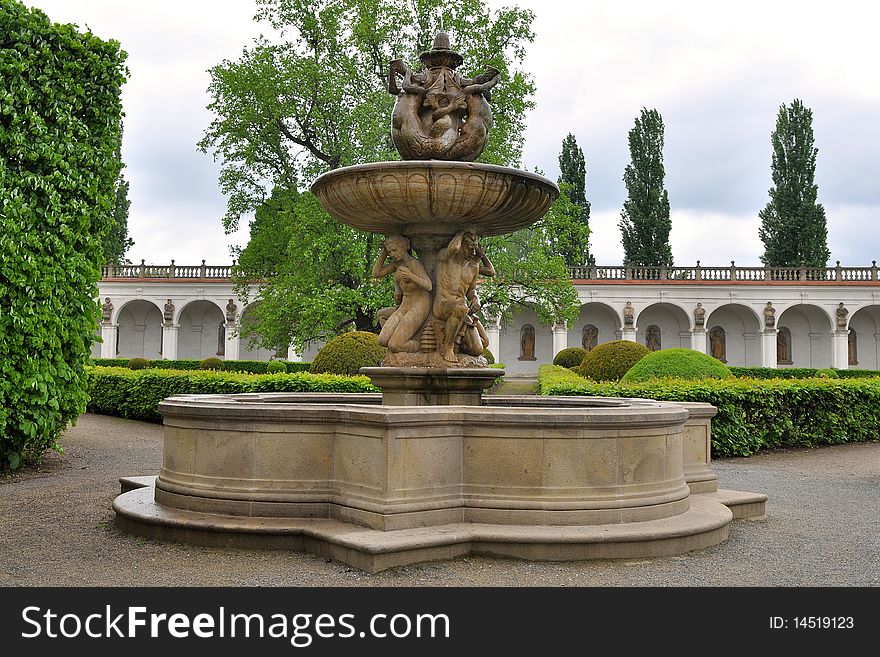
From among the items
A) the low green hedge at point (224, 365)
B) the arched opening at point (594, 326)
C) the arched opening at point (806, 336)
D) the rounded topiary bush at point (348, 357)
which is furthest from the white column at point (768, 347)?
the rounded topiary bush at point (348, 357)

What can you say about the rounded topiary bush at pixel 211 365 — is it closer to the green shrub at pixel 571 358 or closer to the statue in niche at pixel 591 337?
the green shrub at pixel 571 358

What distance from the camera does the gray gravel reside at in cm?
518

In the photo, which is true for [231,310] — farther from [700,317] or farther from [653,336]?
[700,317]

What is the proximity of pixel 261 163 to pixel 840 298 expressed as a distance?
96.9ft

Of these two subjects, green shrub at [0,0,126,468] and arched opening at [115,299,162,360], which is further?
arched opening at [115,299,162,360]

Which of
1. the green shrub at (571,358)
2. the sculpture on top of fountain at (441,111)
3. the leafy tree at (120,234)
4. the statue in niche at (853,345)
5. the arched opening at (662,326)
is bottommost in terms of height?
the green shrub at (571,358)

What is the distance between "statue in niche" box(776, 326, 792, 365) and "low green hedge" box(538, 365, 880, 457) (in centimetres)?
2774

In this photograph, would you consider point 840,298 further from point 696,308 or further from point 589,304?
point 589,304

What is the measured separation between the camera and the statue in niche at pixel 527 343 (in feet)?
139

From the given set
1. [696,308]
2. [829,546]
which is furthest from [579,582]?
[696,308]

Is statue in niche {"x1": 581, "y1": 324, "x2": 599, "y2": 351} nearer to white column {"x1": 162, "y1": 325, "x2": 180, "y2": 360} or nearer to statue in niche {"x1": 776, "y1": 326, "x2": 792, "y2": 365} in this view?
statue in niche {"x1": 776, "y1": 326, "x2": 792, "y2": 365}

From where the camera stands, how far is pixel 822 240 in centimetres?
4569

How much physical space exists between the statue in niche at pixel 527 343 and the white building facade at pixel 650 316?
0.18 feet

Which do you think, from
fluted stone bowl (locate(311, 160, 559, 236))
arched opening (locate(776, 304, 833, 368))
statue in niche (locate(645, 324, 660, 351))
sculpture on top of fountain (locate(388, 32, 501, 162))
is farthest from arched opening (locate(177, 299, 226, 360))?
fluted stone bowl (locate(311, 160, 559, 236))
